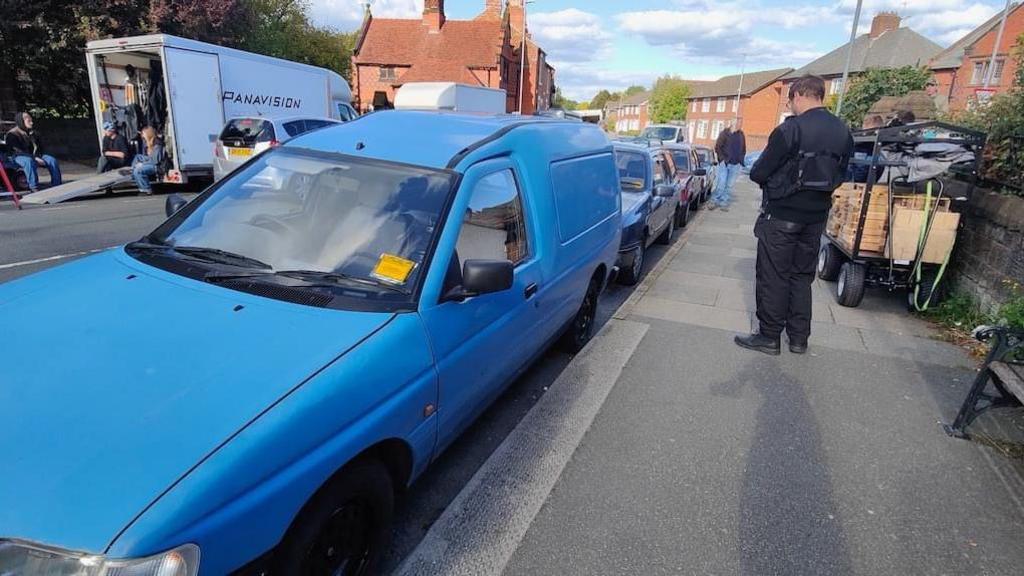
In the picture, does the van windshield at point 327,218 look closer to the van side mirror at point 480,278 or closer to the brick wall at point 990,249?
the van side mirror at point 480,278

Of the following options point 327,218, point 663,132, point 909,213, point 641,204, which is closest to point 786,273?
point 909,213

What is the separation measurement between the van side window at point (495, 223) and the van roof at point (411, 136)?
23cm

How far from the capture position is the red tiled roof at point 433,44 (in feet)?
127

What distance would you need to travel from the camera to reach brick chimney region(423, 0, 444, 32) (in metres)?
39.3

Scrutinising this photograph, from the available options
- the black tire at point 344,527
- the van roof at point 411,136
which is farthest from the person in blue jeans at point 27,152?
the black tire at point 344,527

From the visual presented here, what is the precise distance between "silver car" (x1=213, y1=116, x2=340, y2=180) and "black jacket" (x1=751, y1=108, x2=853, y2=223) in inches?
368

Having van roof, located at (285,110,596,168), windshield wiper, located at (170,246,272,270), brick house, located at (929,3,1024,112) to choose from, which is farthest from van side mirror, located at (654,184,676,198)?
brick house, located at (929,3,1024,112)

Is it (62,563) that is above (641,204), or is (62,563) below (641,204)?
below

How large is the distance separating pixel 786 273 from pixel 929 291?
270 cm

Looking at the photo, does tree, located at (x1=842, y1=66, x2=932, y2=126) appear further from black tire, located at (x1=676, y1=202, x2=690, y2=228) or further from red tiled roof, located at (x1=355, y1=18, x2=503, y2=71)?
red tiled roof, located at (x1=355, y1=18, x2=503, y2=71)

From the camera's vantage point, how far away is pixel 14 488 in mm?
1398

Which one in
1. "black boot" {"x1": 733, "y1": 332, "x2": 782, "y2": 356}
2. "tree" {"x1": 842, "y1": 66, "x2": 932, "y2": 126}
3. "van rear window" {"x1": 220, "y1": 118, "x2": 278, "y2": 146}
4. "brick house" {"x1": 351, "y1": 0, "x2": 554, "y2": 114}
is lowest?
"black boot" {"x1": 733, "y1": 332, "x2": 782, "y2": 356}

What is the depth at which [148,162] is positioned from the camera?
1223 centimetres

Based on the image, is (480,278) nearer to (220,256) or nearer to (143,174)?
(220,256)
